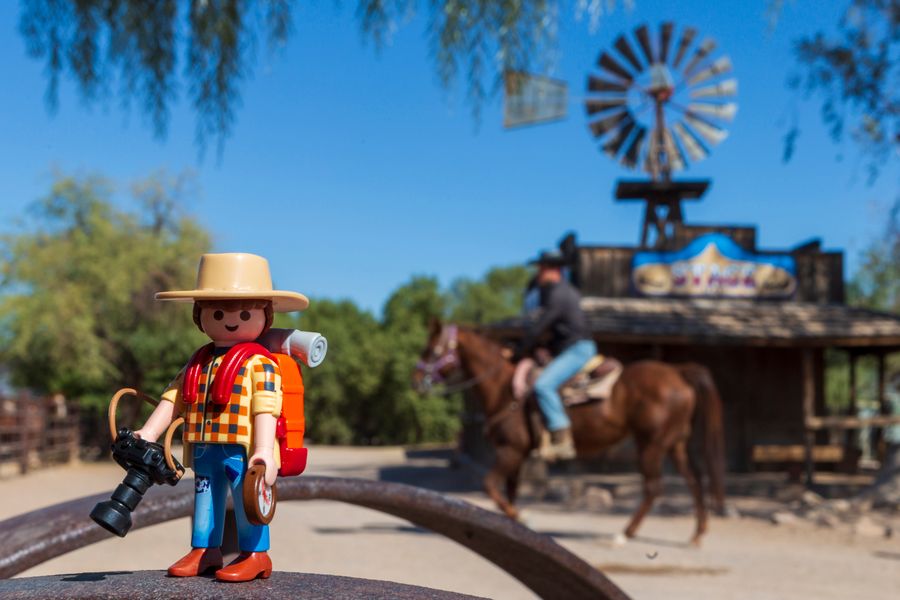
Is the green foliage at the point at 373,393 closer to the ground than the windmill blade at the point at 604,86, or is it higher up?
closer to the ground

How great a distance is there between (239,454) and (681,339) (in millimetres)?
13189

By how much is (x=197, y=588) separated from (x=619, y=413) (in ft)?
26.8

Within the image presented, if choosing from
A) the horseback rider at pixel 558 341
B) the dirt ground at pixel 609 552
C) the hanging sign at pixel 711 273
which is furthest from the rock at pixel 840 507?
the hanging sign at pixel 711 273

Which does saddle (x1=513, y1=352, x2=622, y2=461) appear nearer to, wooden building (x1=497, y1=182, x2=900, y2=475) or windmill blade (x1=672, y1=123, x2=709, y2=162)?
wooden building (x1=497, y1=182, x2=900, y2=475)

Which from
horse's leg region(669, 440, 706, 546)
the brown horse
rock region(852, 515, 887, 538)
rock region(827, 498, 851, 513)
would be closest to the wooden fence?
the brown horse

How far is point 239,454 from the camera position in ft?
3.72

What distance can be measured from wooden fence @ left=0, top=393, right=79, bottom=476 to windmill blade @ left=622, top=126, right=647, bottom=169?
13819 mm

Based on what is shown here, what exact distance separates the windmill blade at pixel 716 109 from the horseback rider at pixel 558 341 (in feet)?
41.5

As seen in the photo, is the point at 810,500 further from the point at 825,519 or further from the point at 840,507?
the point at 825,519

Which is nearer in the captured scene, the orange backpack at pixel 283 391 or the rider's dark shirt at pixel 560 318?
the orange backpack at pixel 283 391

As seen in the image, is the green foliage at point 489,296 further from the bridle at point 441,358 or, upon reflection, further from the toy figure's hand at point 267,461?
the toy figure's hand at point 267,461

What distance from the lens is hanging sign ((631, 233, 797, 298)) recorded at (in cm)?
1582

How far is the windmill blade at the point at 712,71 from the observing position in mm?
19797

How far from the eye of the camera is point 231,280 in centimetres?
115
